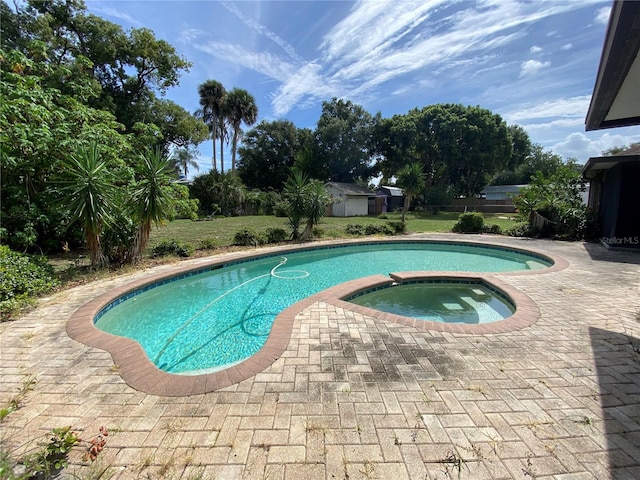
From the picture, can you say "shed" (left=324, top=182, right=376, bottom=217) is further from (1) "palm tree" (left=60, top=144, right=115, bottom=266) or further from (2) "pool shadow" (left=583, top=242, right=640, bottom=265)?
(1) "palm tree" (left=60, top=144, right=115, bottom=266)

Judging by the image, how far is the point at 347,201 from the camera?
25.9m

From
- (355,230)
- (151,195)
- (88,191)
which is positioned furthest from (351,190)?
(88,191)

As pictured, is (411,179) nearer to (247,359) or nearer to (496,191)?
(247,359)

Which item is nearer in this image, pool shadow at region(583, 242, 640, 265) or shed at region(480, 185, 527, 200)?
pool shadow at region(583, 242, 640, 265)

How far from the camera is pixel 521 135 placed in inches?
1312

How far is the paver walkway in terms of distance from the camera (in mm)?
1845

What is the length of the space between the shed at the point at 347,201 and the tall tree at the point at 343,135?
616cm

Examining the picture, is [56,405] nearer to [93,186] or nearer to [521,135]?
[93,186]

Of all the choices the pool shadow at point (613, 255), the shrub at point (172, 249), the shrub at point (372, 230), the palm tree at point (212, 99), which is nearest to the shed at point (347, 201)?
the shrub at point (372, 230)

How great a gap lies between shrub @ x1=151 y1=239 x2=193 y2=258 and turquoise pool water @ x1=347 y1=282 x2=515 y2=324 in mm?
6233

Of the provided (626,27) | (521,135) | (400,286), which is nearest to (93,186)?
(400,286)

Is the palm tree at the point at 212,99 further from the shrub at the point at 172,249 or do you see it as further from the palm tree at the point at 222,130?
the shrub at the point at 172,249

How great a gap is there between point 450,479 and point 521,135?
1663 inches

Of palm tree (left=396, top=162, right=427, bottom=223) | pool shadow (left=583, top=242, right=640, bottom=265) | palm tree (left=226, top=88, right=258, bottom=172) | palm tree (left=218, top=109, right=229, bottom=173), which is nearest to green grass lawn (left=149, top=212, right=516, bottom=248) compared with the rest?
palm tree (left=396, top=162, right=427, bottom=223)
